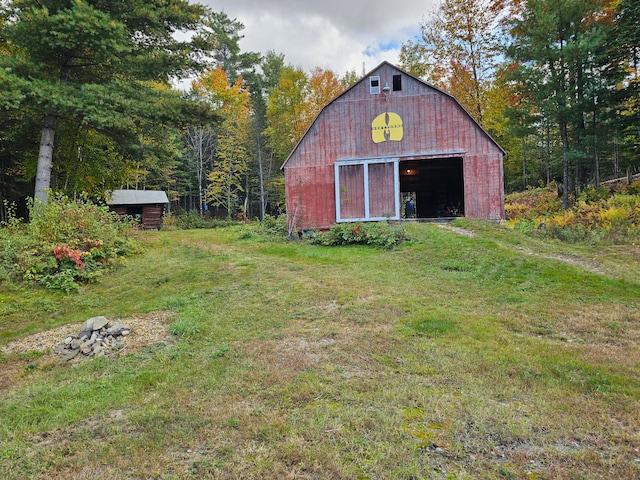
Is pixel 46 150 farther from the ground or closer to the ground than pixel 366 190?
farther from the ground

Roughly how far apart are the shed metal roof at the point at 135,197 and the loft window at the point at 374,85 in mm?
16738

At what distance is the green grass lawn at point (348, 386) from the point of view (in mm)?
2236

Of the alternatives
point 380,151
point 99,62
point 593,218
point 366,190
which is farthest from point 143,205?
point 593,218

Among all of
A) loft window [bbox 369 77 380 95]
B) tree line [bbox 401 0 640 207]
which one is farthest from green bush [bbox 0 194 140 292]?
tree line [bbox 401 0 640 207]

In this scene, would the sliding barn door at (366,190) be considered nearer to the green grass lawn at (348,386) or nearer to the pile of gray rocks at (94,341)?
the green grass lawn at (348,386)

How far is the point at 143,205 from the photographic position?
24.0m

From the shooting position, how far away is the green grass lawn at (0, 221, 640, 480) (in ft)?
7.34

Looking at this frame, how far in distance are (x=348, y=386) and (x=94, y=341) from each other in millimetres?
3246

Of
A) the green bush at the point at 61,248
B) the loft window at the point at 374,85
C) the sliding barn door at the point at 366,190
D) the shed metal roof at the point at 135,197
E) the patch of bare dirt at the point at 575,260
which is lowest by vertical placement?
the patch of bare dirt at the point at 575,260

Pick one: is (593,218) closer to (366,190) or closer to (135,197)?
(366,190)

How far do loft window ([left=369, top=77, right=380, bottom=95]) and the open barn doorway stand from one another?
4.66 metres

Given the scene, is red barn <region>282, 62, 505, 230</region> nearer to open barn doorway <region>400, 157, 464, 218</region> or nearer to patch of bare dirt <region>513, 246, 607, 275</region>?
open barn doorway <region>400, 157, 464, 218</region>

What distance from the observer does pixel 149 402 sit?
3039 mm

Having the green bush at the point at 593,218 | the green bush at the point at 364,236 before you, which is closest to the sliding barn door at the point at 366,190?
the green bush at the point at 364,236
